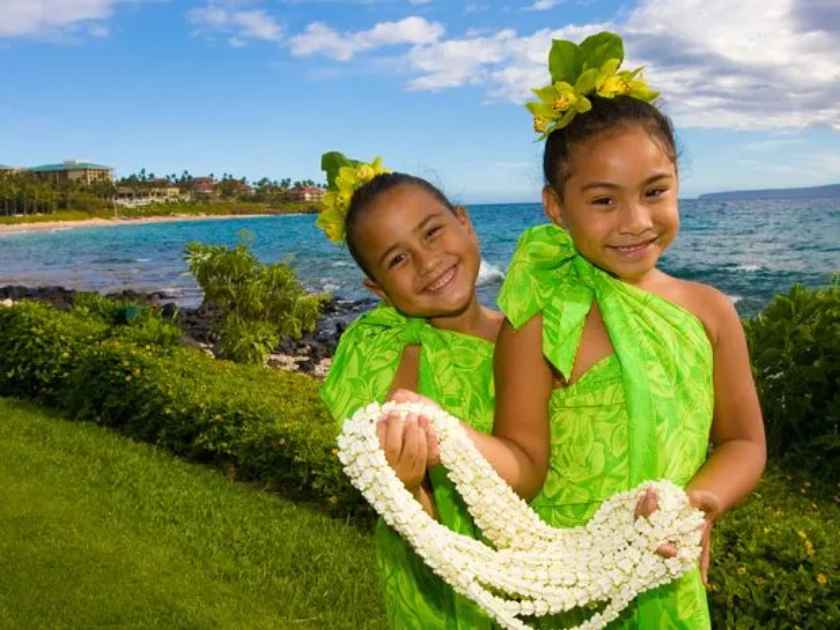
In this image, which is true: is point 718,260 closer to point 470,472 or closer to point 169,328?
point 169,328

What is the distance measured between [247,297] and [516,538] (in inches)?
399

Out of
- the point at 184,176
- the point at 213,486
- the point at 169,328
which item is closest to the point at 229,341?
the point at 169,328

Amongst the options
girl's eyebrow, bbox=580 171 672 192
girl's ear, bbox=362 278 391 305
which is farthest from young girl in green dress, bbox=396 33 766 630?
girl's ear, bbox=362 278 391 305

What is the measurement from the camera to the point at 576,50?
78.5 inches

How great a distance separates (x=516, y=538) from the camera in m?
1.79

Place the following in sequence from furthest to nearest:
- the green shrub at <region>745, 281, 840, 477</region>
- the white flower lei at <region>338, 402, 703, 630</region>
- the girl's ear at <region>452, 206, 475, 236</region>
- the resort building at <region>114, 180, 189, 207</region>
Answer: the resort building at <region>114, 180, 189, 207</region>, the green shrub at <region>745, 281, 840, 477</region>, the girl's ear at <region>452, 206, 475, 236</region>, the white flower lei at <region>338, 402, 703, 630</region>

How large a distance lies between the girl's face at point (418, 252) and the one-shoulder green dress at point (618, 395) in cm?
15

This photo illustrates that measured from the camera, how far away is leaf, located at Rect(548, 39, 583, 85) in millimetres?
1979

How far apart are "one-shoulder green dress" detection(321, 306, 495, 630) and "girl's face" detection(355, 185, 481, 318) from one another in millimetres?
105

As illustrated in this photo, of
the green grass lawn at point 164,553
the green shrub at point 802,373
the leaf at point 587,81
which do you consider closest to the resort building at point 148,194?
the green grass lawn at point 164,553

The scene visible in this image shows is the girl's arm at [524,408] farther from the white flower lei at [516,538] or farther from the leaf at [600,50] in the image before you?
the leaf at [600,50]

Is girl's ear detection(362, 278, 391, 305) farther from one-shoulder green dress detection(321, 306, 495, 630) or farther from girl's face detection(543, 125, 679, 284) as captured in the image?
girl's face detection(543, 125, 679, 284)

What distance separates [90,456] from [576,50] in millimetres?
6316

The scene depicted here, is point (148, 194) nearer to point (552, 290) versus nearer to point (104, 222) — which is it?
point (104, 222)
